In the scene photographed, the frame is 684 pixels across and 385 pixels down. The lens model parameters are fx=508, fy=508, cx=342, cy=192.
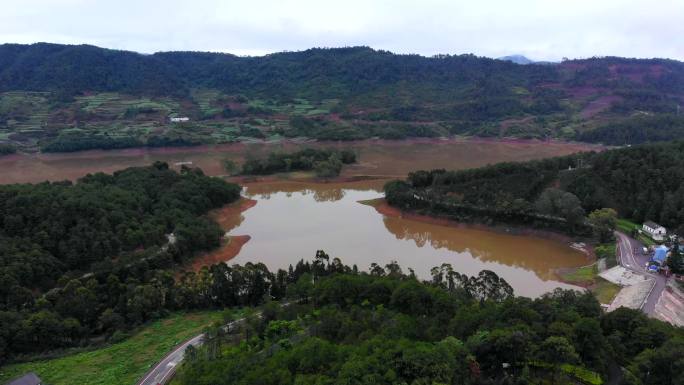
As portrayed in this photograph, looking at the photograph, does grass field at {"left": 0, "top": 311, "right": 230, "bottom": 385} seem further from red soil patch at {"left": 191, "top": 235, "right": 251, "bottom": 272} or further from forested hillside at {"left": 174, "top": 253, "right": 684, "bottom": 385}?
red soil patch at {"left": 191, "top": 235, "right": 251, "bottom": 272}

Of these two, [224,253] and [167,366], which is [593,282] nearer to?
[167,366]

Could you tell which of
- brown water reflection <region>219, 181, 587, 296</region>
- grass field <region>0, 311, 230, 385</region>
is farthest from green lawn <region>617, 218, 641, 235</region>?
grass field <region>0, 311, 230, 385</region>

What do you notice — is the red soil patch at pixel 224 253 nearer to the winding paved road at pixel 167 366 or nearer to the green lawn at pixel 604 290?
the winding paved road at pixel 167 366

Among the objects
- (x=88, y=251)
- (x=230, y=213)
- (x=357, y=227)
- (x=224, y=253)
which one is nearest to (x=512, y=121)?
(x=357, y=227)

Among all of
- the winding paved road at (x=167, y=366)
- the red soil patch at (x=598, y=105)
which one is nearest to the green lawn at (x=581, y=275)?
the winding paved road at (x=167, y=366)

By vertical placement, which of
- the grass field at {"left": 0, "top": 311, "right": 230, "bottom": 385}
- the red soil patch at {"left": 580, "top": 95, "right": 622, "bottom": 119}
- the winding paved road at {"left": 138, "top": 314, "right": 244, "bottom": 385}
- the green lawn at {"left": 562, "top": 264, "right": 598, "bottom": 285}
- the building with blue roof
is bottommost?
the grass field at {"left": 0, "top": 311, "right": 230, "bottom": 385}

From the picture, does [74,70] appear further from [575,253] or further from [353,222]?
[575,253]
